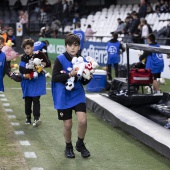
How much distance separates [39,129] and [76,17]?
24.0 m

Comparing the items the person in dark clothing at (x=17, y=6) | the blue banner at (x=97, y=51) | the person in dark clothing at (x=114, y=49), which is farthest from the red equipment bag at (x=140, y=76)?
the person in dark clothing at (x=17, y=6)

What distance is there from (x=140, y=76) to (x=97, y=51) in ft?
35.4

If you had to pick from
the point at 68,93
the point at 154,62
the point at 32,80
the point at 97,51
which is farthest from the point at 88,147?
the point at 97,51

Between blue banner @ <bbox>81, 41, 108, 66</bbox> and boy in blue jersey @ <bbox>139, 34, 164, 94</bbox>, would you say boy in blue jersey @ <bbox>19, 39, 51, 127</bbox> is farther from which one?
blue banner @ <bbox>81, 41, 108, 66</bbox>

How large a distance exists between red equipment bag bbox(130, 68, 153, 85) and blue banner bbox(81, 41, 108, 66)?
9052 millimetres

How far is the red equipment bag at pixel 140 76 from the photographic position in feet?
45.6

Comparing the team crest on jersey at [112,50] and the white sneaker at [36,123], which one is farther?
the team crest on jersey at [112,50]

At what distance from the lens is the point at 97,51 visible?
81.1 ft

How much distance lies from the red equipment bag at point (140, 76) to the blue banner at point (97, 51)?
29.7 feet

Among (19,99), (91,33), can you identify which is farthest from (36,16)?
(19,99)

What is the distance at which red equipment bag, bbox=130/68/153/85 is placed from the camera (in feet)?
45.6

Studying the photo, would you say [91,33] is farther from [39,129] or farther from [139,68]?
[39,129]

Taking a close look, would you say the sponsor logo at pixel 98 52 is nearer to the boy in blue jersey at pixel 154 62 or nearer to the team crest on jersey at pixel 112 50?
the team crest on jersey at pixel 112 50

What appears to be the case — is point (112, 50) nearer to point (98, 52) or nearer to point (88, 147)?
point (98, 52)
